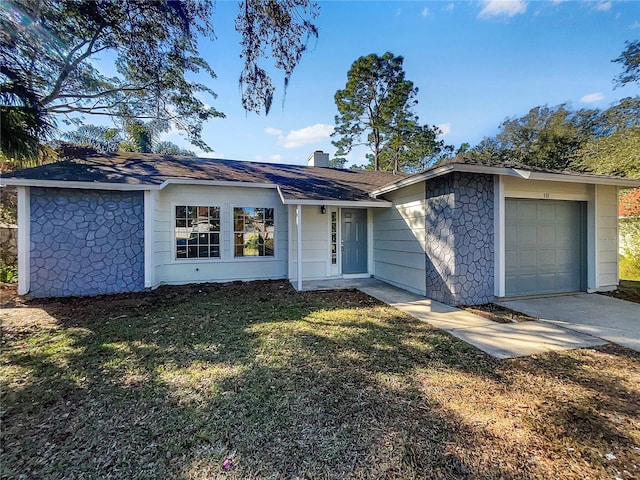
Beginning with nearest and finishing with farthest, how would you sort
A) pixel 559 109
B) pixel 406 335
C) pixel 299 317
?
pixel 406 335 → pixel 299 317 → pixel 559 109

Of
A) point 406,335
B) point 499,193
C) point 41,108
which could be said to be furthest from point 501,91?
point 41,108

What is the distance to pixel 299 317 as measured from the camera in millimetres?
5359

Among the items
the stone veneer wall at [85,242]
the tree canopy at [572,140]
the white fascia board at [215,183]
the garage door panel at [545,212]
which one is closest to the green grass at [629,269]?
the tree canopy at [572,140]

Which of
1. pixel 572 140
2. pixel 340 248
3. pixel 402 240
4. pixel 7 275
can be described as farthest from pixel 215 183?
pixel 572 140

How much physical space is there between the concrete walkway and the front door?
3277 millimetres

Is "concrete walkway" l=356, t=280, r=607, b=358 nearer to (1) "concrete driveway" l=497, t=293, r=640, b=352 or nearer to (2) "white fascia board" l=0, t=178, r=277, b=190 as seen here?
(1) "concrete driveway" l=497, t=293, r=640, b=352

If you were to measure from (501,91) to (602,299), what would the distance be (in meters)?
9.54

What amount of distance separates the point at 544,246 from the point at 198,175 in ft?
29.4

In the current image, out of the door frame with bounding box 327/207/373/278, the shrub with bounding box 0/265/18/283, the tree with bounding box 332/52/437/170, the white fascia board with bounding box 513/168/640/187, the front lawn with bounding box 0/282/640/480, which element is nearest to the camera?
the front lawn with bounding box 0/282/640/480

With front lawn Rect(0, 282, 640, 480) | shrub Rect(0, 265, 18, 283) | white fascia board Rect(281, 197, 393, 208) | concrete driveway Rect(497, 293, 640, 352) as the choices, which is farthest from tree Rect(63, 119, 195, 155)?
concrete driveway Rect(497, 293, 640, 352)

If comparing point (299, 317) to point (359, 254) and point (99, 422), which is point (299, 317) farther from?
point (359, 254)

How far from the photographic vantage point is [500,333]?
451 cm

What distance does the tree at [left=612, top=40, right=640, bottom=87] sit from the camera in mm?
10719

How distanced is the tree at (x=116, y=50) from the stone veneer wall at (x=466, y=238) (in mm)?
3921
